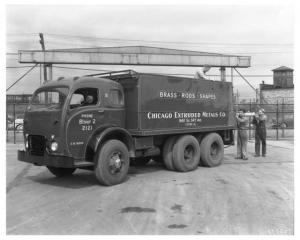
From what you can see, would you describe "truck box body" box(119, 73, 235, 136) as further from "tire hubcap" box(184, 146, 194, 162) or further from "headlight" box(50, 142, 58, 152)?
"headlight" box(50, 142, 58, 152)

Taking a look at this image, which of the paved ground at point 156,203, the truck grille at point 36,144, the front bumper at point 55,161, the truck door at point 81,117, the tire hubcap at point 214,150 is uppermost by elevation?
the truck door at point 81,117

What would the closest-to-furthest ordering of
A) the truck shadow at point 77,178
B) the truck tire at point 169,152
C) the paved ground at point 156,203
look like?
1. the paved ground at point 156,203
2. the truck shadow at point 77,178
3. the truck tire at point 169,152

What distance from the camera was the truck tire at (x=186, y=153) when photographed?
34.7 ft

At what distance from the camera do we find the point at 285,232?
18.2 feet

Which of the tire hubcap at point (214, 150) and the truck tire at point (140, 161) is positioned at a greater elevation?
the tire hubcap at point (214, 150)

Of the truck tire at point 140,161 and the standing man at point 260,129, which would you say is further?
the standing man at point 260,129

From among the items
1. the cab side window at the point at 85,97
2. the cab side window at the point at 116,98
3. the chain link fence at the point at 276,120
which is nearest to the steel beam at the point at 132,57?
the chain link fence at the point at 276,120

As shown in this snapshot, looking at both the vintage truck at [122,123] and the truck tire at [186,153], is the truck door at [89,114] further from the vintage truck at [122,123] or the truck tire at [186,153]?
the truck tire at [186,153]

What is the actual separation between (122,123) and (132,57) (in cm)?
1274

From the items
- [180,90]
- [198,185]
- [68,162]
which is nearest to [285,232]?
[198,185]

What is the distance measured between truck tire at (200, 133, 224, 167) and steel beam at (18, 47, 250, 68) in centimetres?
1073

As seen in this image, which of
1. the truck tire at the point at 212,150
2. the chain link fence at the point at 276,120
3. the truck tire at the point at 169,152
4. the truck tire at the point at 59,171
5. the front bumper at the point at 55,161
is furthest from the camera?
the chain link fence at the point at 276,120

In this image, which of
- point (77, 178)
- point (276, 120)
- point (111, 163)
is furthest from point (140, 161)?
point (276, 120)

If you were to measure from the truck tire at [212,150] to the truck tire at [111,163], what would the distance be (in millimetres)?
3406
